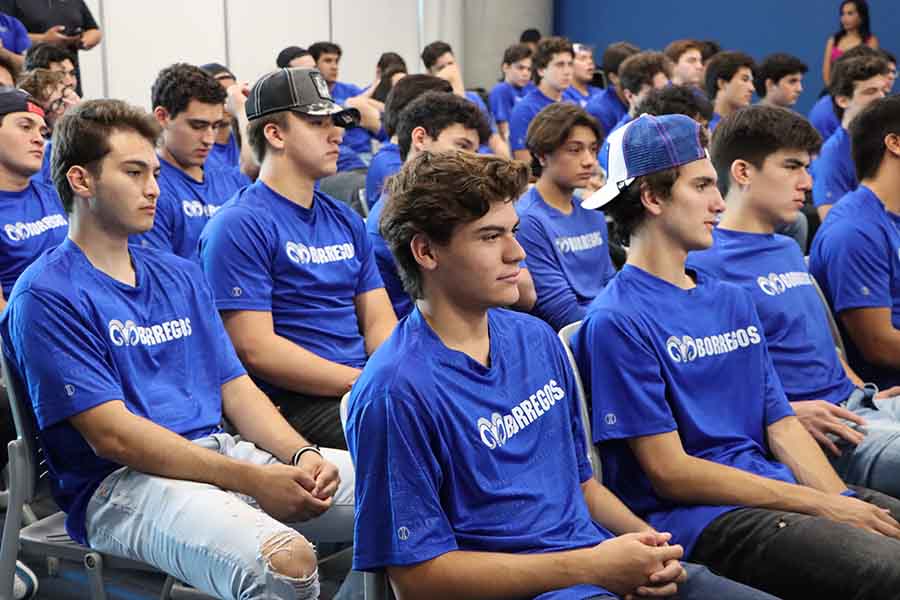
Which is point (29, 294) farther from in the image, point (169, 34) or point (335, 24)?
point (335, 24)

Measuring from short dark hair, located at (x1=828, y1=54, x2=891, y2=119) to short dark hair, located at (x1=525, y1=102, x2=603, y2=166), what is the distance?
200 cm

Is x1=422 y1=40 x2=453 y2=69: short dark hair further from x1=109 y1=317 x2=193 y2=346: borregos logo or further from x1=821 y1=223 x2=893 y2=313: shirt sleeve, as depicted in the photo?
x1=109 y1=317 x2=193 y2=346: borregos logo

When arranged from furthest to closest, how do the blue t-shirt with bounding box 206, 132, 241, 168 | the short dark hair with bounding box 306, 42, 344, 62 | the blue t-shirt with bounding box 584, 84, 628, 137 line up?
the short dark hair with bounding box 306, 42, 344, 62, the blue t-shirt with bounding box 584, 84, 628, 137, the blue t-shirt with bounding box 206, 132, 241, 168

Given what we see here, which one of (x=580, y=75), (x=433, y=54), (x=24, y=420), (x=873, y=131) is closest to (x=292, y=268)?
(x=24, y=420)

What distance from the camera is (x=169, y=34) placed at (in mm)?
8852

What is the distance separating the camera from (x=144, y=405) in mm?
2205

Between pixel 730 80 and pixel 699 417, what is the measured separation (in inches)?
178

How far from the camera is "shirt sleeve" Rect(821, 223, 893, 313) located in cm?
288

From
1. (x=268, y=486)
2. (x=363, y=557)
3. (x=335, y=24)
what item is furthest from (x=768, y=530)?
→ (x=335, y=24)

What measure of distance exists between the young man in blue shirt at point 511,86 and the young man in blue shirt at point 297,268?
19.0 feet

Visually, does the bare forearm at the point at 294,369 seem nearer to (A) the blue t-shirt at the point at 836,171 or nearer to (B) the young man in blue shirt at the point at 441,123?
(B) the young man in blue shirt at the point at 441,123

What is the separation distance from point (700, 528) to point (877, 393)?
3.48 ft

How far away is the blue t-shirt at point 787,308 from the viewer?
2.59 metres

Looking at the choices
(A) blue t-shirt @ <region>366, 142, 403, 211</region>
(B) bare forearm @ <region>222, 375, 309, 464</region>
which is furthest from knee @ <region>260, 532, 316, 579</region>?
(A) blue t-shirt @ <region>366, 142, 403, 211</region>
